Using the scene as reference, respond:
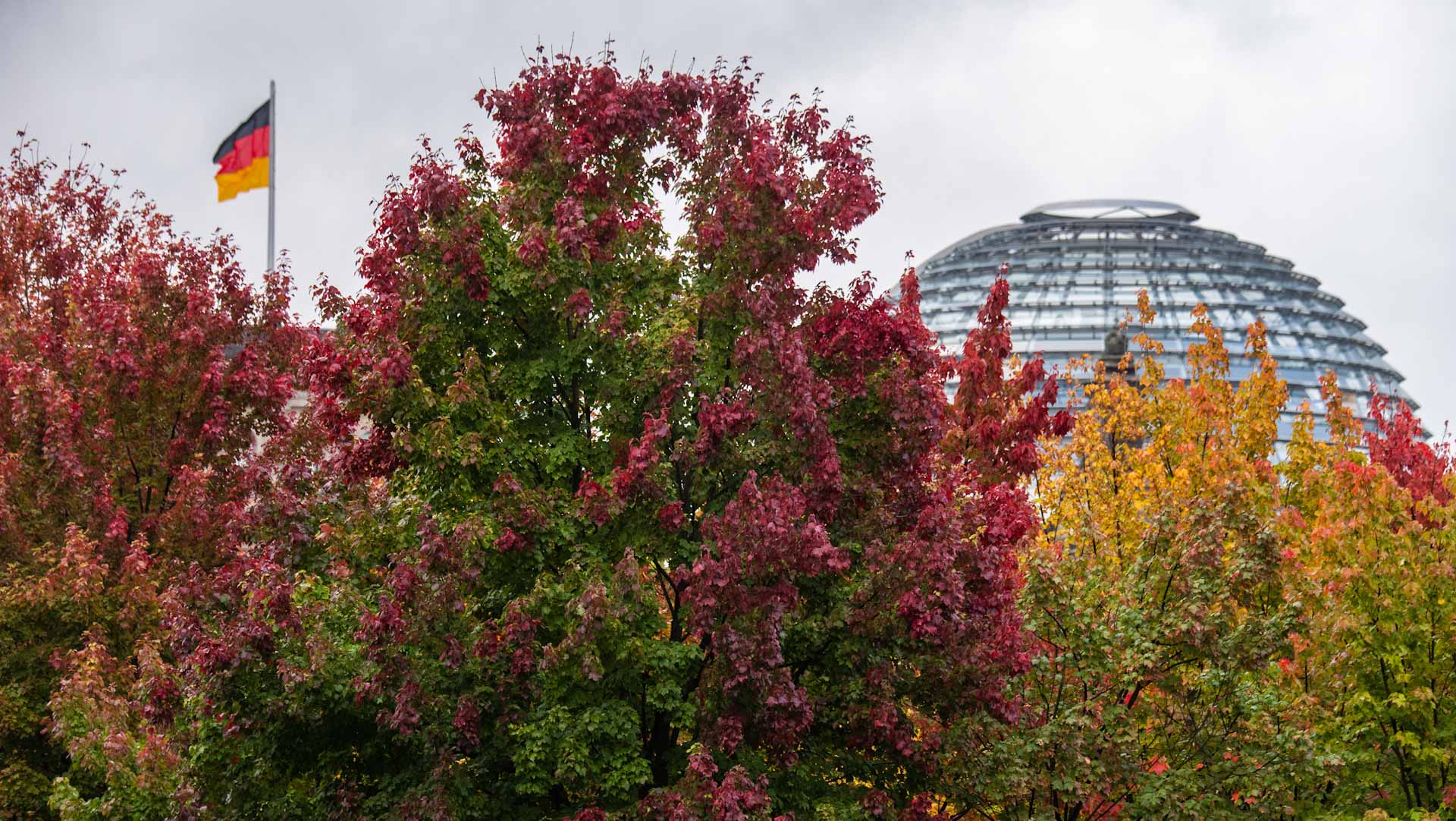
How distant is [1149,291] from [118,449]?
207ft

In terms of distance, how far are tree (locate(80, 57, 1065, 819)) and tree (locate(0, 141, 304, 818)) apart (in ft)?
14.3

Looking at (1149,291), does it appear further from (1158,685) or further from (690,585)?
(690,585)

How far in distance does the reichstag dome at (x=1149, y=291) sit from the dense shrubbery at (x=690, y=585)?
159 ft

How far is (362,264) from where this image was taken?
1594 centimetres

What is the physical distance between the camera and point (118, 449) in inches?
846

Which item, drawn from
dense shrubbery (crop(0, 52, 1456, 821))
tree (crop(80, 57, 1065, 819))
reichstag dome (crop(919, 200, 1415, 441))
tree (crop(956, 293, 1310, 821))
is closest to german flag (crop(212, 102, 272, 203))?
dense shrubbery (crop(0, 52, 1456, 821))

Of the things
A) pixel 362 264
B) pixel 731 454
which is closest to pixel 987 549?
pixel 731 454

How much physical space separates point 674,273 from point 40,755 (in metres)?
11.4

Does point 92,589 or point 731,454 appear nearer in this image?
point 731,454

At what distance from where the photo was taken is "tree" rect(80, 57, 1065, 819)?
532 inches

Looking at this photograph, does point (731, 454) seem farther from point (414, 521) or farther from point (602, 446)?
point (414, 521)

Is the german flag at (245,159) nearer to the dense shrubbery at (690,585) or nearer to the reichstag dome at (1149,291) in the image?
the dense shrubbery at (690,585)

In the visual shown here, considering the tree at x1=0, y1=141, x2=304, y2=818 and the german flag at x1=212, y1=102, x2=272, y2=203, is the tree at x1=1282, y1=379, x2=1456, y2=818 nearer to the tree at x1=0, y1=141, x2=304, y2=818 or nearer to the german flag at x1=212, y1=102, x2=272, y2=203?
the tree at x1=0, y1=141, x2=304, y2=818

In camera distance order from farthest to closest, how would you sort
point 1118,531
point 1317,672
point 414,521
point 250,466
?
point 1118,531
point 250,466
point 1317,672
point 414,521
